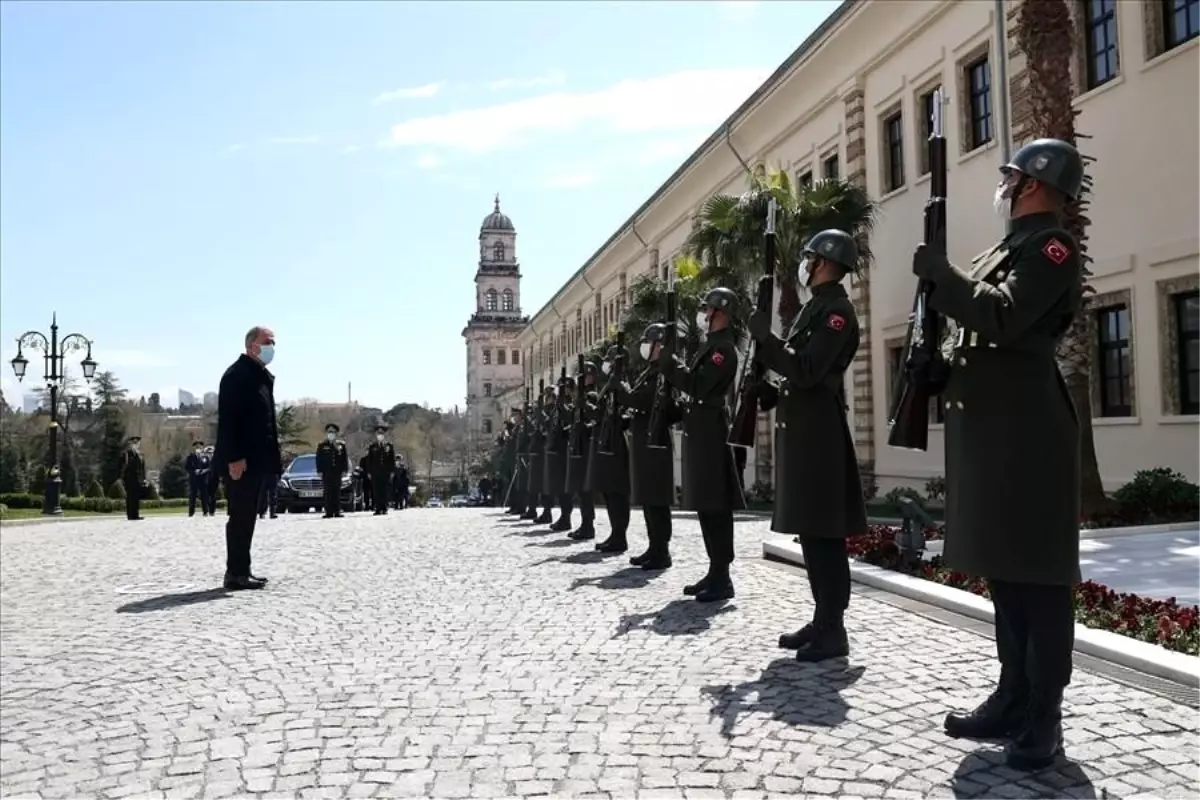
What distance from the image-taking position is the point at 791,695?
16.6 ft

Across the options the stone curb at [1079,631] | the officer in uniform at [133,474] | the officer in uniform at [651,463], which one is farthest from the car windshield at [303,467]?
the stone curb at [1079,631]

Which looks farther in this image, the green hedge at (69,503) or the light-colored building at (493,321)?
the light-colored building at (493,321)

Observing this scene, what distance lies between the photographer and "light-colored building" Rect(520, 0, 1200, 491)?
15.2m

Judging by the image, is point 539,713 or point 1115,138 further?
point 1115,138

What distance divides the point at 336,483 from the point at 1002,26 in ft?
48.8

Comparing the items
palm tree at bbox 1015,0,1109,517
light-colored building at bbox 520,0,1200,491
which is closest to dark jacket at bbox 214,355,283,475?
palm tree at bbox 1015,0,1109,517

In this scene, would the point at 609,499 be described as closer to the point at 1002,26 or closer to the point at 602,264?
the point at 1002,26

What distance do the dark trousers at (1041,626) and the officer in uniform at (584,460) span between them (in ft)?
29.3

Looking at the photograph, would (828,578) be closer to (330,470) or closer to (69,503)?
(330,470)

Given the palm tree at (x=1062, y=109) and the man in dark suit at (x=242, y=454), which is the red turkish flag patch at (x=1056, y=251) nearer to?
the man in dark suit at (x=242, y=454)

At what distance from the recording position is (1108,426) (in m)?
16.5

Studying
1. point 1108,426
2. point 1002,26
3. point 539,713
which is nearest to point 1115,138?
point 1002,26

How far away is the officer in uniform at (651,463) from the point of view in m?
9.27

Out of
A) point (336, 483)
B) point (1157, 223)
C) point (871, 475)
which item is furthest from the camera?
point (871, 475)
